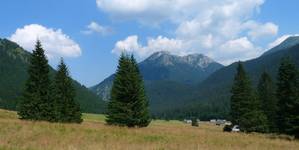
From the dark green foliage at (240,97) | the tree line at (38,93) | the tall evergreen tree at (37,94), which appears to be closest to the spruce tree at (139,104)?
the tree line at (38,93)

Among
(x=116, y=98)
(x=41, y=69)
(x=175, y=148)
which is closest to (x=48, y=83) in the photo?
(x=41, y=69)

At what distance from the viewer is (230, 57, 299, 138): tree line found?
42.8 meters

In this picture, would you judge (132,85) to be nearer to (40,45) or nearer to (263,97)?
(40,45)

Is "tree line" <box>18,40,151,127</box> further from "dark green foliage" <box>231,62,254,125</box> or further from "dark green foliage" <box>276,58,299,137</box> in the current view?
"dark green foliage" <box>231,62,254,125</box>

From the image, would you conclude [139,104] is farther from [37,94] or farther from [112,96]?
[37,94]

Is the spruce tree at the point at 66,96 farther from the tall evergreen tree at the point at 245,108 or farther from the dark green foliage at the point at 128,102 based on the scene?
the tall evergreen tree at the point at 245,108

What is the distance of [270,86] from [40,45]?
40.1 meters

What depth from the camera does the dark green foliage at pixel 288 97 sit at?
41.9 m

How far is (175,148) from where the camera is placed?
16281 millimetres

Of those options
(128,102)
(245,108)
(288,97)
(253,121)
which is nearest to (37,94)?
(128,102)

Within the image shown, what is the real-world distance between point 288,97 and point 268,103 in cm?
2324

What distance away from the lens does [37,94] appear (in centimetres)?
4175

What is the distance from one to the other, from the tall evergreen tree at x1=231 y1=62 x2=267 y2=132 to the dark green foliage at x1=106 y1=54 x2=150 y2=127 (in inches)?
798

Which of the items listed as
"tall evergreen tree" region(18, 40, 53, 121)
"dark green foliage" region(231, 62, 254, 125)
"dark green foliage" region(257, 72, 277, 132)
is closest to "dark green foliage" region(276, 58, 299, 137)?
"dark green foliage" region(231, 62, 254, 125)
